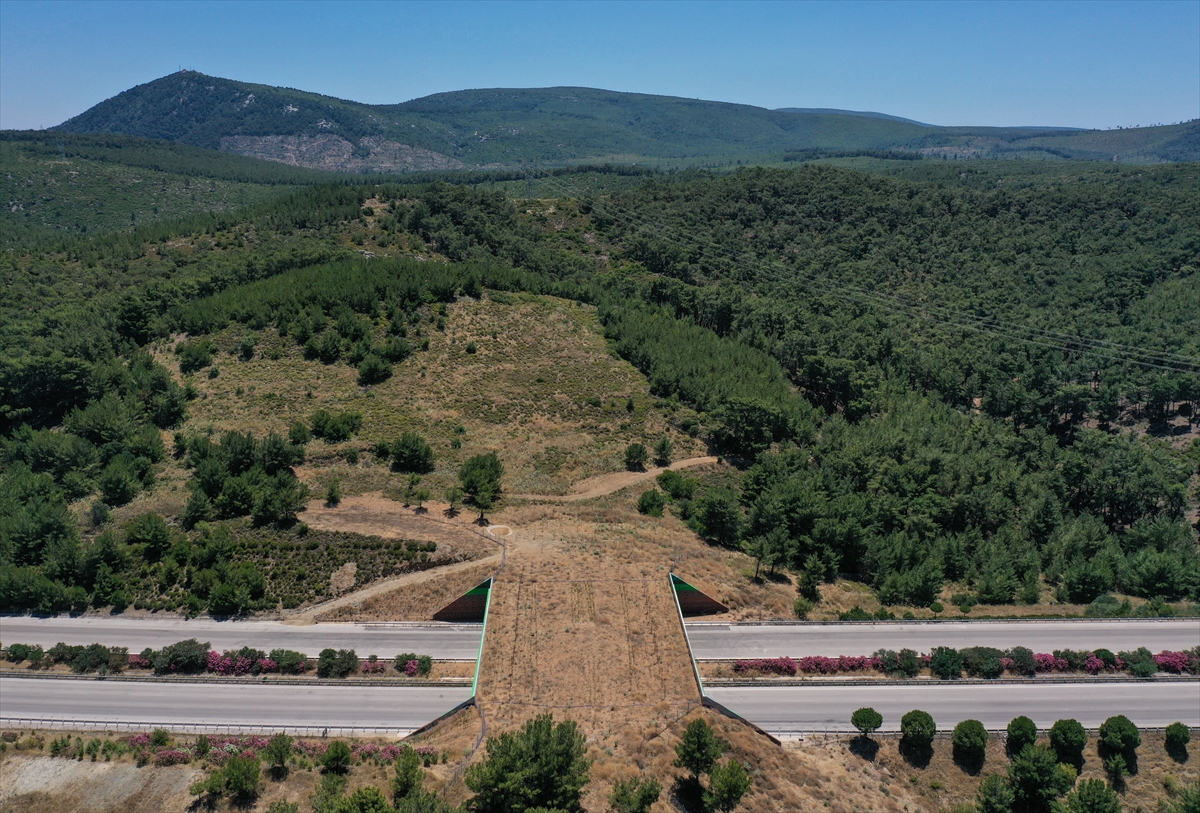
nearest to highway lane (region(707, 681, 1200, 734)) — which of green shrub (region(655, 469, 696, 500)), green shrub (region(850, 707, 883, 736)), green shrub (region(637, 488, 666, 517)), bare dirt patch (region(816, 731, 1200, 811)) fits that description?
green shrub (region(850, 707, 883, 736))

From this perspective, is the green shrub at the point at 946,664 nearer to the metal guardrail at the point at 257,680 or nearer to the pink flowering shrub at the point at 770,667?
the pink flowering shrub at the point at 770,667

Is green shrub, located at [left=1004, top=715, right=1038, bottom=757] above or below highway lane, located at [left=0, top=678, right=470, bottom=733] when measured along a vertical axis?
below

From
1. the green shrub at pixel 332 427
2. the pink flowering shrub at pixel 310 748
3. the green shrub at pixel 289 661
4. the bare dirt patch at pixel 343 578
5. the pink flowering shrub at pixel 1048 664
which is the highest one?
the green shrub at pixel 332 427

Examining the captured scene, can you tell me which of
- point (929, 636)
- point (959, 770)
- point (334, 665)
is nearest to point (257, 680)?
point (334, 665)

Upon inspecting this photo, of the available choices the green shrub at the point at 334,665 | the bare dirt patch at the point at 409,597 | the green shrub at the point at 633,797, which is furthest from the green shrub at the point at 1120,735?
the green shrub at the point at 334,665

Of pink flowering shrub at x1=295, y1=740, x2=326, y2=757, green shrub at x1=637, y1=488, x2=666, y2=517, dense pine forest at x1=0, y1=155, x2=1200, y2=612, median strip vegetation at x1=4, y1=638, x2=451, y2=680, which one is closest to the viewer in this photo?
pink flowering shrub at x1=295, y1=740, x2=326, y2=757

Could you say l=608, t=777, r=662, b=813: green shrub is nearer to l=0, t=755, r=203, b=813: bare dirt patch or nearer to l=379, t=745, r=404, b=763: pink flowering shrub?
l=379, t=745, r=404, b=763: pink flowering shrub
